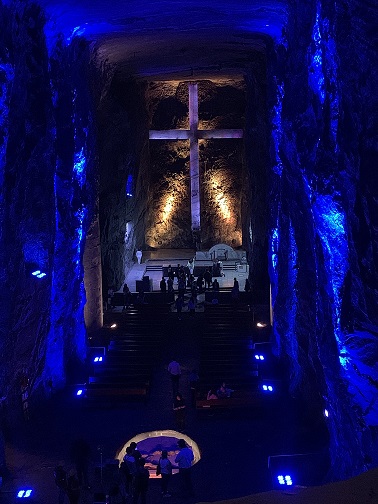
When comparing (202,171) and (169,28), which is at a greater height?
(169,28)

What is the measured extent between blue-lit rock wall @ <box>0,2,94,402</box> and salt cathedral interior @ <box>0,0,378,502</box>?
51 mm

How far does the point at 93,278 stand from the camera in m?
19.4

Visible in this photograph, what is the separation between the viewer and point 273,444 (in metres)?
12.8

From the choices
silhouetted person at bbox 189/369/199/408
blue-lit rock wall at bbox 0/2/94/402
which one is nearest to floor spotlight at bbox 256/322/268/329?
silhouetted person at bbox 189/369/199/408

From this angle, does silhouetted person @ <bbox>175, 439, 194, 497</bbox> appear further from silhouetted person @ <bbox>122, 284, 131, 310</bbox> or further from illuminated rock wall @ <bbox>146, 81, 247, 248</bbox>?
illuminated rock wall @ <bbox>146, 81, 247, 248</bbox>

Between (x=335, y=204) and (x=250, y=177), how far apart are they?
574 inches

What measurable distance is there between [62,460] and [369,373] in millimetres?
7006

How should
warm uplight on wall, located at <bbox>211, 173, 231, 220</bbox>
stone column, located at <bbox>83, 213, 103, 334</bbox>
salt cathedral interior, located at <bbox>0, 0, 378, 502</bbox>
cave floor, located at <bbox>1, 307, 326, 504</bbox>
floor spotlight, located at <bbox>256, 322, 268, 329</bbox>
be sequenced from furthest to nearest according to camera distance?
1. warm uplight on wall, located at <bbox>211, 173, 231, 220</bbox>
2. stone column, located at <bbox>83, 213, 103, 334</bbox>
3. floor spotlight, located at <bbox>256, 322, 268, 329</bbox>
4. cave floor, located at <bbox>1, 307, 326, 504</bbox>
5. salt cathedral interior, located at <bbox>0, 0, 378, 502</bbox>

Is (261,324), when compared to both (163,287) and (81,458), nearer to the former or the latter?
(163,287)

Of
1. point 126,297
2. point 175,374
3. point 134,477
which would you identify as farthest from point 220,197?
point 134,477

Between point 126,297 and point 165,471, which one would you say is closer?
point 165,471

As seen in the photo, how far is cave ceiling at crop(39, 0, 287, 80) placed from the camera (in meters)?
12.9

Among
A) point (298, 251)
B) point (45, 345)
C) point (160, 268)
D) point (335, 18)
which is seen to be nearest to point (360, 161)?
point (335, 18)

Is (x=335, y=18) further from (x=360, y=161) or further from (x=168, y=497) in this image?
(x=168, y=497)
